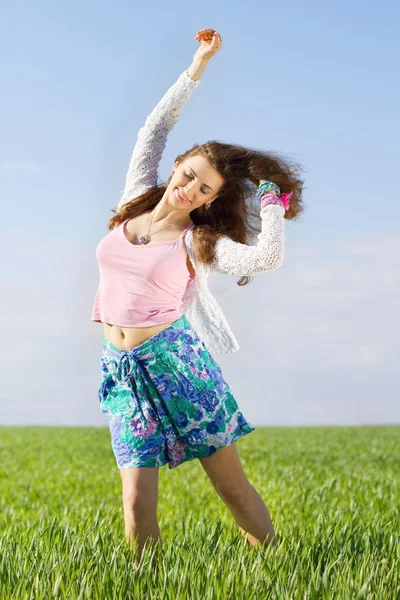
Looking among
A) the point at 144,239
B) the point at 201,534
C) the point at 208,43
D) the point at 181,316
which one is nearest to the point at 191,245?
the point at 144,239

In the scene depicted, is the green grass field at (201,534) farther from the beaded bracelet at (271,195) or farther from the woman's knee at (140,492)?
the beaded bracelet at (271,195)

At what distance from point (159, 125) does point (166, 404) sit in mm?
1655

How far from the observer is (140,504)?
3.69 m

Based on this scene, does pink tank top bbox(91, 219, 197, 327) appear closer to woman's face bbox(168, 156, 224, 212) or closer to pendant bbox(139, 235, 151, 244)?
pendant bbox(139, 235, 151, 244)

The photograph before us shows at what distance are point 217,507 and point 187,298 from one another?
367cm

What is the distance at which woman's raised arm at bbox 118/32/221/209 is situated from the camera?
4270 millimetres

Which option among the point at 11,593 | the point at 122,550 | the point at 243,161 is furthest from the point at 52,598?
the point at 243,161

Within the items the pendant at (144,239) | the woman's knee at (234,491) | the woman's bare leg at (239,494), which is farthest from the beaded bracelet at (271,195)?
the woman's knee at (234,491)

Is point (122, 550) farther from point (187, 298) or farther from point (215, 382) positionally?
point (187, 298)

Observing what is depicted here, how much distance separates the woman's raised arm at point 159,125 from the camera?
14.0ft

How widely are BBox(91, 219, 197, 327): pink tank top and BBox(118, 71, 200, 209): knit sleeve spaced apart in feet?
1.65

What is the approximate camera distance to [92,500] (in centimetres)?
757

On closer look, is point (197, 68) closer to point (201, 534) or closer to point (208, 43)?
point (208, 43)

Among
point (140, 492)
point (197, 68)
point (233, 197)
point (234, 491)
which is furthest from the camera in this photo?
point (197, 68)
